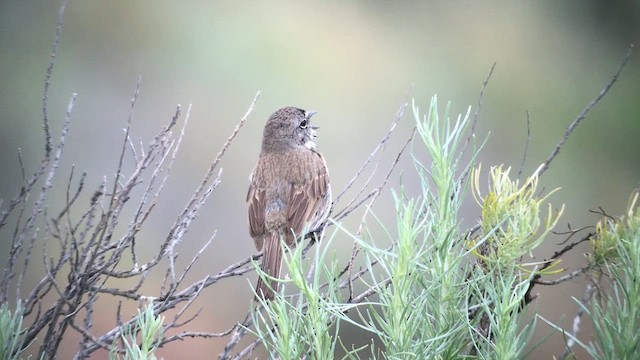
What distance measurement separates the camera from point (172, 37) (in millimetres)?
2801

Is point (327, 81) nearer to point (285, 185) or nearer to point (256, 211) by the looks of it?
point (285, 185)

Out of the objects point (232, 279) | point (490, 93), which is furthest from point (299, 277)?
point (490, 93)

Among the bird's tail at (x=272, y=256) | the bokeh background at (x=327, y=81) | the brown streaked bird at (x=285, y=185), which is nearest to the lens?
the bird's tail at (x=272, y=256)

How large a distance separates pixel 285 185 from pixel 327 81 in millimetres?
440

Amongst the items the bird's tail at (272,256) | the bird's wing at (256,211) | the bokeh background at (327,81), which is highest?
the bokeh background at (327,81)

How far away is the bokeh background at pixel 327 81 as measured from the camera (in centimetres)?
269

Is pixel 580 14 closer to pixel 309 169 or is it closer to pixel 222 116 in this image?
pixel 309 169

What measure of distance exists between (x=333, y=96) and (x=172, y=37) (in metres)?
0.65

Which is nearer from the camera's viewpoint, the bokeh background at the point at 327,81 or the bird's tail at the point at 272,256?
the bird's tail at the point at 272,256

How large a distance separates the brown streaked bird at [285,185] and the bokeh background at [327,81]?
75mm

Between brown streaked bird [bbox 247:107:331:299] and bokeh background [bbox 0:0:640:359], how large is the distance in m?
0.07

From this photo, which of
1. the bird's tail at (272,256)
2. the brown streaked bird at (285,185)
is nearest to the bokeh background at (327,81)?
the brown streaked bird at (285,185)

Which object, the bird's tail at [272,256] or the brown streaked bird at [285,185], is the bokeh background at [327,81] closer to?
the brown streaked bird at [285,185]

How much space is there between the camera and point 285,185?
9.01ft
